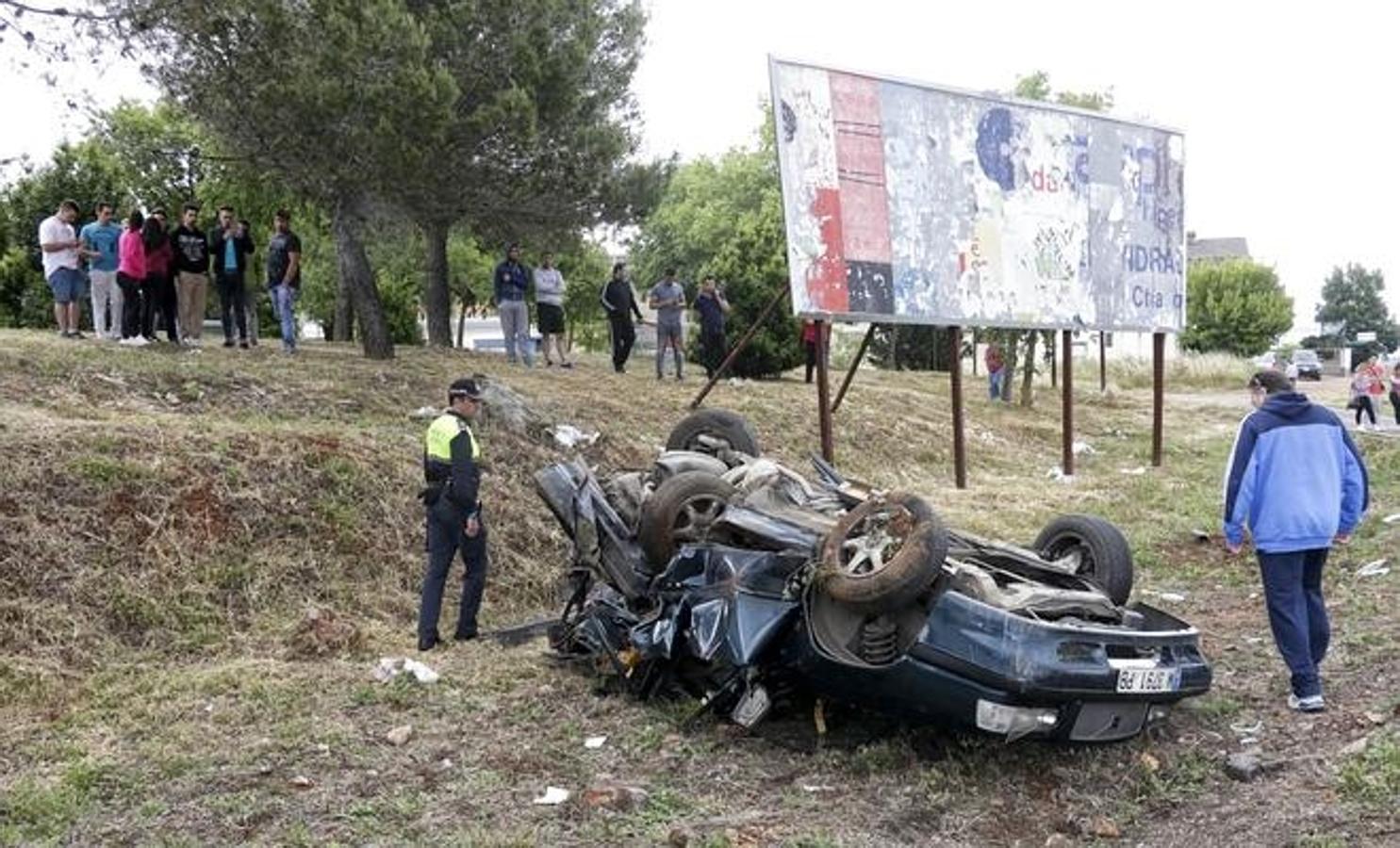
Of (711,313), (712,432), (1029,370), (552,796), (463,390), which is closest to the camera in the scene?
(552,796)

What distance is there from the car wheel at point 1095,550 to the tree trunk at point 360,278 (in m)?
10.2

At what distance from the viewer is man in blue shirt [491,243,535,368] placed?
1638 centimetres

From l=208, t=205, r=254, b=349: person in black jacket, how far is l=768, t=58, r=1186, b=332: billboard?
6.58 m

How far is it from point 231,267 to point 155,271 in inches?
35.5

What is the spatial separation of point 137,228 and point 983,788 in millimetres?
11448

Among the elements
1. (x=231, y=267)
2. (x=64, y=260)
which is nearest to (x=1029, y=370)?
(x=231, y=267)

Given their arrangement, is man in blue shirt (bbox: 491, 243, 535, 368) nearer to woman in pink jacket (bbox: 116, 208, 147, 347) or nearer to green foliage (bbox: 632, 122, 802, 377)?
woman in pink jacket (bbox: 116, 208, 147, 347)

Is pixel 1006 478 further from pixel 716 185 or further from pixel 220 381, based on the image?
pixel 716 185

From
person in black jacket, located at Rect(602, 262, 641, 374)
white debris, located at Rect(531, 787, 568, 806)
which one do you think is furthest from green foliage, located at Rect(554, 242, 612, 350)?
white debris, located at Rect(531, 787, 568, 806)

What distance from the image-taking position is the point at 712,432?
26.2ft

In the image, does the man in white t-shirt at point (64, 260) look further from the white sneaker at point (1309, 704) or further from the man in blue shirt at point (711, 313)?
the white sneaker at point (1309, 704)

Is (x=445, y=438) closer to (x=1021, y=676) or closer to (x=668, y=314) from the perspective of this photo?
(x=1021, y=676)

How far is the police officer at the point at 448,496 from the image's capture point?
23.6 ft

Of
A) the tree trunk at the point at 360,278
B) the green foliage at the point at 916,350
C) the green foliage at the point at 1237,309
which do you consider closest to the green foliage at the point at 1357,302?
the green foliage at the point at 1237,309
